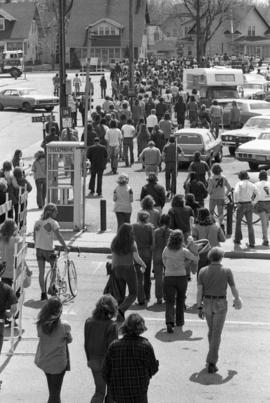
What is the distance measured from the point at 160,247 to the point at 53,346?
5.49 metres

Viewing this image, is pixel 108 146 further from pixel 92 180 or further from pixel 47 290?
pixel 47 290

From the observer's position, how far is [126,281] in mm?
14625

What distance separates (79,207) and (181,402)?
36.5 ft

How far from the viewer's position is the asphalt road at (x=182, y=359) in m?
11.9

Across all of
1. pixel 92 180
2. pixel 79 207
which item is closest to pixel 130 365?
pixel 79 207

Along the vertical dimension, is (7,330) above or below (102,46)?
below

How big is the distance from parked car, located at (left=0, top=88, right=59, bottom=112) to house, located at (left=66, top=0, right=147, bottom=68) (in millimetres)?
50797

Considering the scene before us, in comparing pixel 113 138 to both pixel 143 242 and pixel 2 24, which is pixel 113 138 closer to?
pixel 143 242

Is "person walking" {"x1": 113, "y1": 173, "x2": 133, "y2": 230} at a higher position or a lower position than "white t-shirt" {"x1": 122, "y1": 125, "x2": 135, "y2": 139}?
lower

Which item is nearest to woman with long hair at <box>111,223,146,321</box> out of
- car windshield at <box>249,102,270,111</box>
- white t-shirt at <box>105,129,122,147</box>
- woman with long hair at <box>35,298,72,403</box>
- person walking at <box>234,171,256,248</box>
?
woman with long hair at <box>35,298,72,403</box>

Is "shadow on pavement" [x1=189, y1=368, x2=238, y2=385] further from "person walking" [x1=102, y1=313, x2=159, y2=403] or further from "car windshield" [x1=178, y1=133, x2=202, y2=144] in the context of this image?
"car windshield" [x1=178, y1=133, x2=202, y2=144]

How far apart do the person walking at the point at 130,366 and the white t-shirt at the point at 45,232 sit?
6541 millimetres

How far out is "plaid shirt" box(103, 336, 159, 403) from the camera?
9523mm

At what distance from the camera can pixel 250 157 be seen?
31547 millimetres
